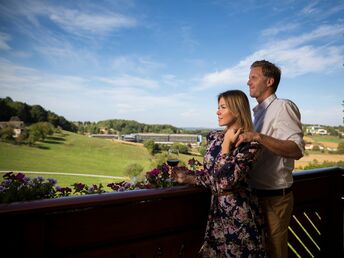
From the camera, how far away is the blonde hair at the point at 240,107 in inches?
51.1

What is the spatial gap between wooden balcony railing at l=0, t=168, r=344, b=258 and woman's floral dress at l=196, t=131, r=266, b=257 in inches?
10.3

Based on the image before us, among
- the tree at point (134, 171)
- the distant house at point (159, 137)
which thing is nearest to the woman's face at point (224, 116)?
the tree at point (134, 171)

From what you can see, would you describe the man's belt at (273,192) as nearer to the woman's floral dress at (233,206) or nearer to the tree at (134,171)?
the woman's floral dress at (233,206)

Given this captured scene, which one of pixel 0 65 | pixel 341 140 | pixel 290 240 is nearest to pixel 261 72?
pixel 290 240

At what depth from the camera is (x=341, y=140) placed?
580 centimetres

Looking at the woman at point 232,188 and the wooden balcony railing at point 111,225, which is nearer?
the wooden balcony railing at point 111,225

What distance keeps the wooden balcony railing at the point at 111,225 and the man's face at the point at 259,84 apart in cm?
61

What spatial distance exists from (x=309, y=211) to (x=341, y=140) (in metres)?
4.20

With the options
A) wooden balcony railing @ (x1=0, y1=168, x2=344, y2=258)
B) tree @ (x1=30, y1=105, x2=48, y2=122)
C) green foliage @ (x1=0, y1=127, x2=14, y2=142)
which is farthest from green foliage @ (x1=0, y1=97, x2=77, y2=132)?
wooden balcony railing @ (x1=0, y1=168, x2=344, y2=258)

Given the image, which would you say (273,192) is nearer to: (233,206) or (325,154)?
(233,206)

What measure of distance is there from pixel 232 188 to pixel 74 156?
28.1 metres

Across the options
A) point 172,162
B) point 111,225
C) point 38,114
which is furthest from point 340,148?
point 38,114

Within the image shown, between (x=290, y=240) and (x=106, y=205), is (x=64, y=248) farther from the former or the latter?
(x=290, y=240)

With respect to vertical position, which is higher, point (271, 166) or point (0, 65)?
point (0, 65)
